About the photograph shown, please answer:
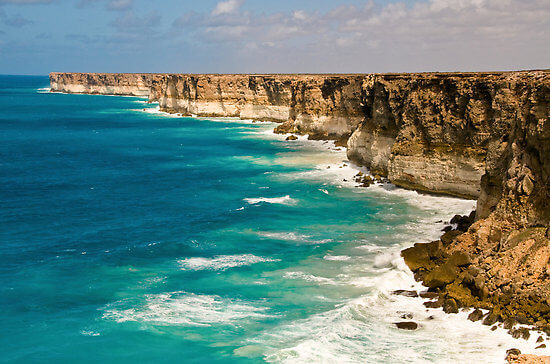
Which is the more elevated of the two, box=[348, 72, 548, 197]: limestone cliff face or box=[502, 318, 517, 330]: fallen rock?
box=[348, 72, 548, 197]: limestone cliff face

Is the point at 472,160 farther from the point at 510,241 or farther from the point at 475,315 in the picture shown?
the point at 475,315

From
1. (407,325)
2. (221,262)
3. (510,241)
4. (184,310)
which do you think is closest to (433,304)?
(407,325)

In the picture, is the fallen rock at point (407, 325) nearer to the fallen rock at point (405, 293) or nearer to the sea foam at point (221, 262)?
the fallen rock at point (405, 293)

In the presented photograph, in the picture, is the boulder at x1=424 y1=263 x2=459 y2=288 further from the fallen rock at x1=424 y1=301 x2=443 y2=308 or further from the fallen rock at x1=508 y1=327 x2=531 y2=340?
the fallen rock at x1=508 y1=327 x2=531 y2=340

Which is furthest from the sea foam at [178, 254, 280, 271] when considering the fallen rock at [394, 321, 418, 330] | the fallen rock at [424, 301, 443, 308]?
the fallen rock at [394, 321, 418, 330]

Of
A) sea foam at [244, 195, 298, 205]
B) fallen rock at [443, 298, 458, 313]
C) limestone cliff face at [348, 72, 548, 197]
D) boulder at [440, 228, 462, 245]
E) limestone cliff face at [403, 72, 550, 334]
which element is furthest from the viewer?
sea foam at [244, 195, 298, 205]

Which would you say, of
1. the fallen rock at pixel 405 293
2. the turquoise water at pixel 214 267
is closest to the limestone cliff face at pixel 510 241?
the fallen rock at pixel 405 293
